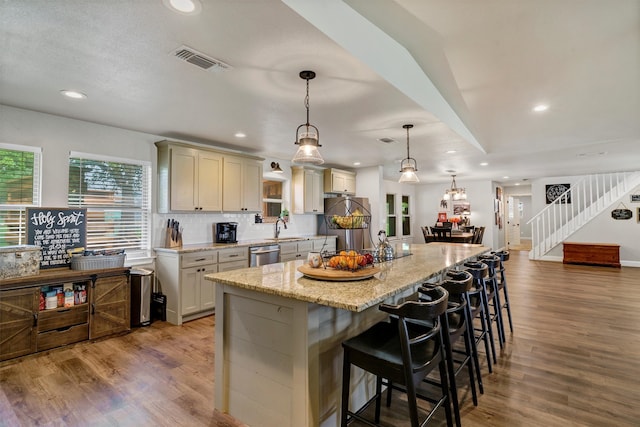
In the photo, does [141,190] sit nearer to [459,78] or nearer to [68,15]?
[68,15]

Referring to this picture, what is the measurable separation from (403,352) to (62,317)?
345 cm

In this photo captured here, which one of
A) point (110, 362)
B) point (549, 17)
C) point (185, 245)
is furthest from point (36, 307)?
point (549, 17)

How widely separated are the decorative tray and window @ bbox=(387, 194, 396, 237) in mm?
7045

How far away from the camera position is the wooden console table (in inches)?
304

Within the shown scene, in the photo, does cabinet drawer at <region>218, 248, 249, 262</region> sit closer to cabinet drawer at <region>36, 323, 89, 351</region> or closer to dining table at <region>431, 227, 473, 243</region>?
cabinet drawer at <region>36, 323, 89, 351</region>

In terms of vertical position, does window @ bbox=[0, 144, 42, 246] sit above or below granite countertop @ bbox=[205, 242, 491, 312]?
above

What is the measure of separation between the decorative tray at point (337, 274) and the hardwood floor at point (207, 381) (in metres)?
0.96

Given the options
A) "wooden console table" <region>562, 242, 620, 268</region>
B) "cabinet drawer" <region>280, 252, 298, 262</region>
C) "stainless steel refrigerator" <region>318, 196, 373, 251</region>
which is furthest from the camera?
"wooden console table" <region>562, 242, 620, 268</region>

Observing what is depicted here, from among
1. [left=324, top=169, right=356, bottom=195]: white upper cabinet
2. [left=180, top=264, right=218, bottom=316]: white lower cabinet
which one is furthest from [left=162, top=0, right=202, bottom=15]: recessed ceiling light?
[left=324, top=169, right=356, bottom=195]: white upper cabinet

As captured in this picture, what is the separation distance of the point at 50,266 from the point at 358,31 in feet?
12.3

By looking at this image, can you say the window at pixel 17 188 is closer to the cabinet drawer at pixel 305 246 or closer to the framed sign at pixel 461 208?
the cabinet drawer at pixel 305 246

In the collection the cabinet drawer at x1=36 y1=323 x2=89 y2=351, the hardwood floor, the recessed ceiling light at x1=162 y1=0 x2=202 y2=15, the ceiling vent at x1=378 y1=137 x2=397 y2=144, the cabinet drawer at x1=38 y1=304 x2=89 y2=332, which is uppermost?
the recessed ceiling light at x1=162 y1=0 x2=202 y2=15

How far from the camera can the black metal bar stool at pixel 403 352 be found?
1.52 metres

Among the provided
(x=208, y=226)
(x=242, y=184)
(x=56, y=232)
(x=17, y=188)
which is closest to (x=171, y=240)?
(x=208, y=226)
